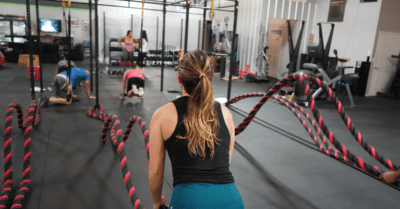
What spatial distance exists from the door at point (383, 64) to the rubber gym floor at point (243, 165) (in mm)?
3312

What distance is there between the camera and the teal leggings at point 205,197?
126 cm

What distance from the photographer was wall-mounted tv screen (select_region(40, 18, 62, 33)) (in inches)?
529

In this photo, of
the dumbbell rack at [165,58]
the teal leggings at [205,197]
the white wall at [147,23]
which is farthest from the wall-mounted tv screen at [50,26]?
the teal leggings at [205,197]

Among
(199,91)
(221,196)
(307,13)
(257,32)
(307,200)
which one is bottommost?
(307,200)

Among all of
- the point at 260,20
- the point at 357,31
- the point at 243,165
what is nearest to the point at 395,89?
the point at 357,31

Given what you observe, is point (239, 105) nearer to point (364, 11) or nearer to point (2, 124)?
point (2, 124)

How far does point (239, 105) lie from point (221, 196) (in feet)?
16.6

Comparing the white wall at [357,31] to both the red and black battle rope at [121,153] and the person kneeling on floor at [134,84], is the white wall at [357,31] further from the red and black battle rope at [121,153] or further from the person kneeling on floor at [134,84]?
the red and black battle rope at [121,153]

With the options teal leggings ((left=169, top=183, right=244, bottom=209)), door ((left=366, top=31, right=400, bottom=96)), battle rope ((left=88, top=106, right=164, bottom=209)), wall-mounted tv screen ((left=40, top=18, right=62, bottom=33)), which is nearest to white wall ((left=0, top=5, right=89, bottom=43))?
wall-mounted tv screen ((left=40, top=18, right=62, bottom=33))

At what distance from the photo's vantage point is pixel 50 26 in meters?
13.6

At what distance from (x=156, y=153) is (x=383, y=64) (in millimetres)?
9118

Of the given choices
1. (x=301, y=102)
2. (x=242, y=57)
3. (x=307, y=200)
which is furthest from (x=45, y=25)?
(x=307, y=200)

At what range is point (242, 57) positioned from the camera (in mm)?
10969

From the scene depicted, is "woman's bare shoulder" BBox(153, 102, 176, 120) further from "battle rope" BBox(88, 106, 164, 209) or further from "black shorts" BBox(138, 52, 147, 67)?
"black shorts" BBox(138, 52, 147, 67)
